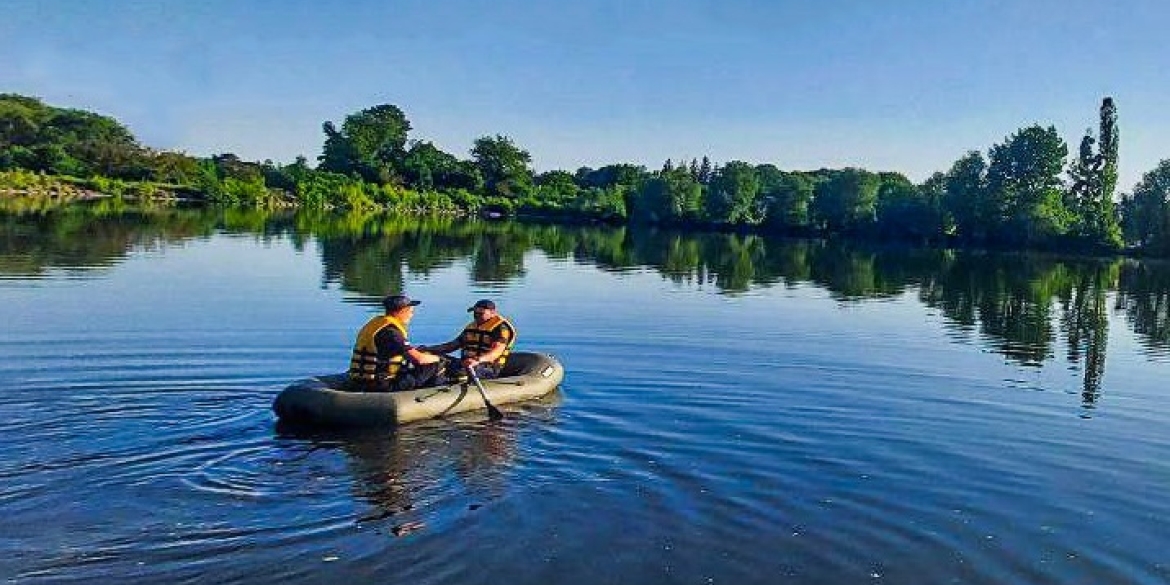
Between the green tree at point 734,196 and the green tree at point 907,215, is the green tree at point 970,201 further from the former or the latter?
the green tree at point 734,196

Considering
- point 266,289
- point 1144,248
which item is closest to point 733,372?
point 266,289

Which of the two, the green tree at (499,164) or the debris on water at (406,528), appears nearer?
the debris on water at (406,528)

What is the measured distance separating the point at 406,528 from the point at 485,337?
5.96m

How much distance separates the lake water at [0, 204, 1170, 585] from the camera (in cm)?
782

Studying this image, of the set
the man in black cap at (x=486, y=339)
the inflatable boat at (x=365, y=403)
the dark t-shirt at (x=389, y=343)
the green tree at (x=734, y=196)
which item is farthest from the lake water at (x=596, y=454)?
the green tree at (x=734, y=196)

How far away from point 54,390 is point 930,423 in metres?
11.5

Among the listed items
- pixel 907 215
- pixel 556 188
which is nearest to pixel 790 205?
pixel 907 215

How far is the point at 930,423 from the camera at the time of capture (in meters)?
13.4

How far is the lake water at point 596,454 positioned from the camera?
7.82 metres

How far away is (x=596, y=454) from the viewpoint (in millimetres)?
10984

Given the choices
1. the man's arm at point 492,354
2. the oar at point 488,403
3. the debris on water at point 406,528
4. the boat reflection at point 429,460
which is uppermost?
the man's arm at point 492,354

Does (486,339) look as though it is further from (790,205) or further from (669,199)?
(669,199)

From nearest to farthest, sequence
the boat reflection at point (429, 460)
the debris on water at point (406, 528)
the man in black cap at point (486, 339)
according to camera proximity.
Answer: the debris on water at point (406, 528), the boat reflection at point (429, 460), the man in black cap at point (486, 339)

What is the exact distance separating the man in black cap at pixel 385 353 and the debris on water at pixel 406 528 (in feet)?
12.9
